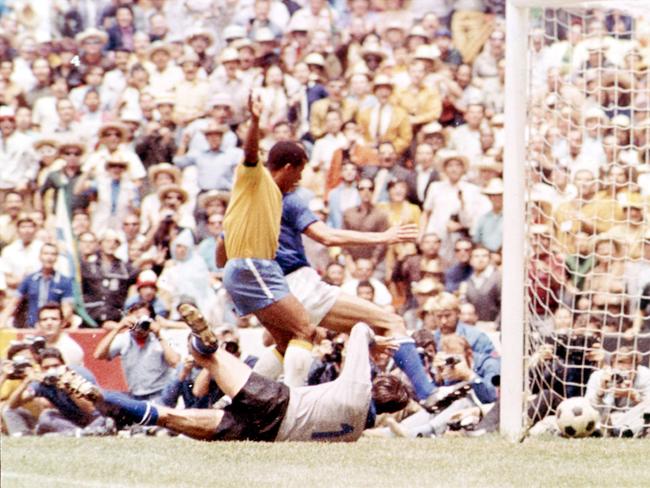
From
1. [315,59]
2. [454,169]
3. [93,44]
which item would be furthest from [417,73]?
[93,44]

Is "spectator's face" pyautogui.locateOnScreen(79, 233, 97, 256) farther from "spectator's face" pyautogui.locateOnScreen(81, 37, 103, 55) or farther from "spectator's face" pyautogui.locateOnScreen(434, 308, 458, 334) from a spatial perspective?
"spectator's face" pyautogui.locateOnScreen(81, 37, 103, 55)

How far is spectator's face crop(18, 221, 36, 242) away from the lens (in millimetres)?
8906

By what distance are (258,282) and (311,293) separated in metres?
0.31

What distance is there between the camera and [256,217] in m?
7.78

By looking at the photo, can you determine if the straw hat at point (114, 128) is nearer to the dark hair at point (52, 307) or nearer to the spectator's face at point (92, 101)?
the spectator's face at point (92, 101)

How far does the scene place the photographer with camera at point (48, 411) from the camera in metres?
7.53

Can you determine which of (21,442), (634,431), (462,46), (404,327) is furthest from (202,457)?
(462,46)

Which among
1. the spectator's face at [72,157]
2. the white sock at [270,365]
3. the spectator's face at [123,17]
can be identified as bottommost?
the white sock at [270,365]

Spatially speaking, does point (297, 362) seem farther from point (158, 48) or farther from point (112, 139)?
point (158, 48)

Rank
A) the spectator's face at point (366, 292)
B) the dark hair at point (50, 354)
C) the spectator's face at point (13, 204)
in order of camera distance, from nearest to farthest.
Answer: the dark hair at point (50, 354) → the spectator's face at point (366, 292) → the spectator's face at point (13, 204)

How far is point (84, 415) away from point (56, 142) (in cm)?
281

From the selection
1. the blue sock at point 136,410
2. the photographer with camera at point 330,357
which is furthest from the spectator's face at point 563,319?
the blue sock at point 136,410

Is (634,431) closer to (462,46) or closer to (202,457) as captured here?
(202,457)

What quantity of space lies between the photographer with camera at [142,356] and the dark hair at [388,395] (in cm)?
121
